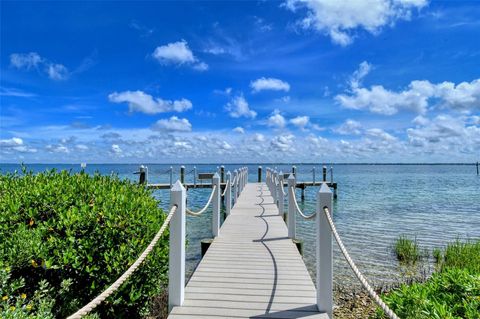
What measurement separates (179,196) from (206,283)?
65.9 inches

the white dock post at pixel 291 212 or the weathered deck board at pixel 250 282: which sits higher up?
the white dock post at pixel 291 212

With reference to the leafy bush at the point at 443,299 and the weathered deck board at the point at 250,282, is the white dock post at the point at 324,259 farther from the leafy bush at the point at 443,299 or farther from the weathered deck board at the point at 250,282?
the leafy bush at the point at 443,299

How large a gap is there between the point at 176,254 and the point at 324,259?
191 cm

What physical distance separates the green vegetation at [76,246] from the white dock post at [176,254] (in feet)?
0.88

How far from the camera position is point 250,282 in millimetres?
5398

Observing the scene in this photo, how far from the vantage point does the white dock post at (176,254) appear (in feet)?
14.5

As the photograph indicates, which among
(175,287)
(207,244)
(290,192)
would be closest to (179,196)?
(175,287)

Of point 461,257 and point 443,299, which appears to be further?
point 461,257

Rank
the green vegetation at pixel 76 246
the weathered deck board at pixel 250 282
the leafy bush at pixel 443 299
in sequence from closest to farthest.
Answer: the leafy bush at pixel 443 299, the green vegetation at pixel 76 246, the weathered deck board at pixel 250 282

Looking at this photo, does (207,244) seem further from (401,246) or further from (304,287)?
(401,246)

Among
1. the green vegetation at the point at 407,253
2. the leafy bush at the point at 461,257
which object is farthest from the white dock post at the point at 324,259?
the green vegetation at the point at 407,253

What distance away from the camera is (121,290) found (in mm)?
4195

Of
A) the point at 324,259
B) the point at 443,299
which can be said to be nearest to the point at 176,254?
the point at 324,259

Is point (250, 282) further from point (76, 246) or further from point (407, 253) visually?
point (407, 253)
